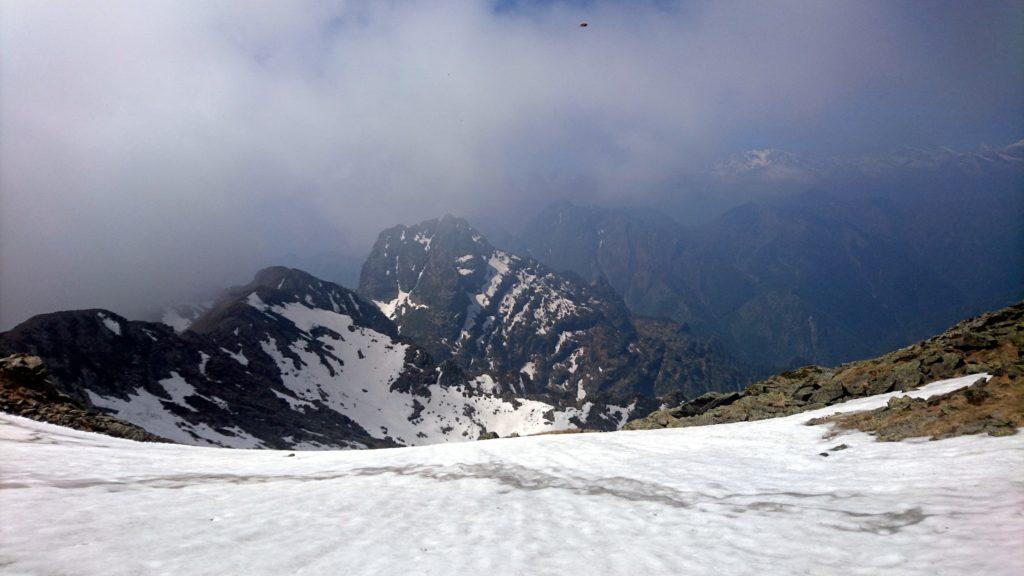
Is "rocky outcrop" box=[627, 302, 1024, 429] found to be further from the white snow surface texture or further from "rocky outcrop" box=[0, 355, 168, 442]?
"rocky outcrop" box=[0, 355, 168, 442]

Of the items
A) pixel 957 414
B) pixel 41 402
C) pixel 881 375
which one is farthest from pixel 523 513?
pixel 41 402

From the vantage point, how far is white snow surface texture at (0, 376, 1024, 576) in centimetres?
829

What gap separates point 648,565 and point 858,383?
26796 millimetres

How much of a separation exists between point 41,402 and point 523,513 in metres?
28.5

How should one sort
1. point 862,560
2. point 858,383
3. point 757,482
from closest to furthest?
point 862,560 < point 757,482 < point 858,383

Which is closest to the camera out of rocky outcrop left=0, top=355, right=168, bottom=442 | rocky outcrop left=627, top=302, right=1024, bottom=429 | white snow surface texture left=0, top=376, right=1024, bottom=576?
white snow surface texture left=0, top=376, right=1024, bottom=576

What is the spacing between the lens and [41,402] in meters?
25.6

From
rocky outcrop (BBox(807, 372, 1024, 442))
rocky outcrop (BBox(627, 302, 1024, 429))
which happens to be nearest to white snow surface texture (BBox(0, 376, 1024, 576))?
rocky outcrop (BBox(807, 372, 1024, 442))

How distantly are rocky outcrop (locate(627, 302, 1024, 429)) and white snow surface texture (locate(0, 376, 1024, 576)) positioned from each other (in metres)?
10.9

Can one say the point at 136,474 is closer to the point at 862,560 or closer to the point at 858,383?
the point at 862,560

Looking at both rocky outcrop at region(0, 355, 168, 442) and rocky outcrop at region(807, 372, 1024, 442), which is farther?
rocky outcrop at region(0, 355, 168, 442)

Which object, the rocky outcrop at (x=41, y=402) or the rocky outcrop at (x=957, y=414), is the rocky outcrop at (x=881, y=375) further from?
the rocky outcrop at (x=41, y=402)

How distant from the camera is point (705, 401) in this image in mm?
37188

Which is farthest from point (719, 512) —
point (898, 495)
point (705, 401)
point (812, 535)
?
point (705, 401)
